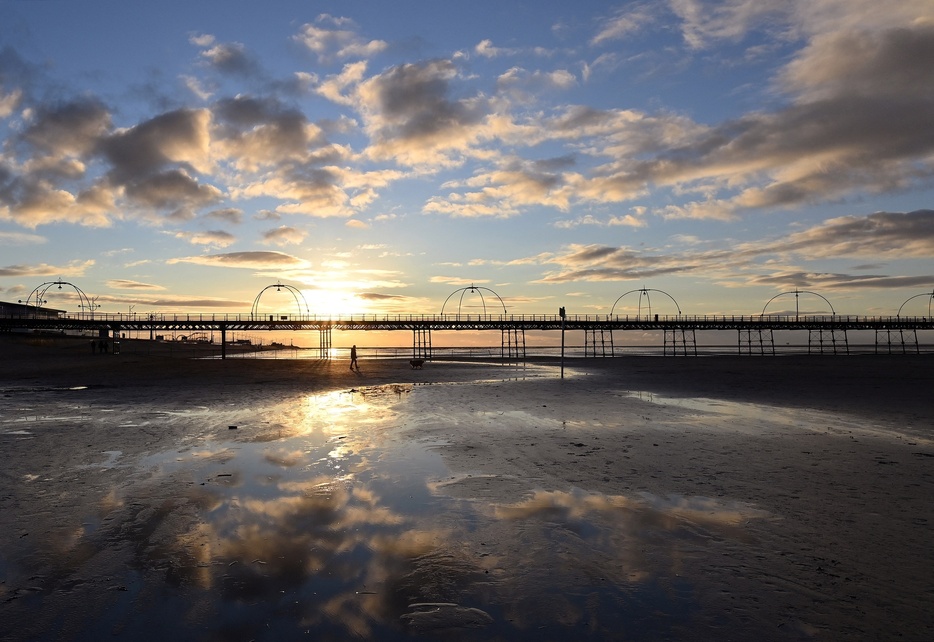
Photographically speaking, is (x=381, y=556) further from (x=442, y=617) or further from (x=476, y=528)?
(x=442, y=617)

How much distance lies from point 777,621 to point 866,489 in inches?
217

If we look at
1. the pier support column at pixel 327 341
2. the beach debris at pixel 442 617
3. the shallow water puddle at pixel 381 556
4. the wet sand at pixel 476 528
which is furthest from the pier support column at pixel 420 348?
the beach debris at pixel 442 617

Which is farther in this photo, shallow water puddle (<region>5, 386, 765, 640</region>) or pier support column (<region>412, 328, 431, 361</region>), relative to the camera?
pier support column (<region>412, 328, 431, 361</region>)

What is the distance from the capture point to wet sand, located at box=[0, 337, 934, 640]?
4711mm

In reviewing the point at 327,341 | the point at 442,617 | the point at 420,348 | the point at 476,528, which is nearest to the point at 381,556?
the point at 476,528

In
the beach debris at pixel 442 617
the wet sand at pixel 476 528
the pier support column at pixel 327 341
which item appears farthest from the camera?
the pier support column at pixel 327 341

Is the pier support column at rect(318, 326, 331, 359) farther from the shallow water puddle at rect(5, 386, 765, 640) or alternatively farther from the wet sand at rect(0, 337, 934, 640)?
the shallow water puddle at rect(5, 386, 765, 640)

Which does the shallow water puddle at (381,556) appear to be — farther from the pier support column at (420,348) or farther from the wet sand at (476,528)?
the pier support column at (420,348)

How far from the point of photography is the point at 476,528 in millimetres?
7074

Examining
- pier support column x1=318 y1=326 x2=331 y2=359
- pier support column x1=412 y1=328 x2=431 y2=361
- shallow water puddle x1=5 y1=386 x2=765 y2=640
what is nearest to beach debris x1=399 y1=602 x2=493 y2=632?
shallow water puddle x1=5 y1=386 x2=765 y2=640

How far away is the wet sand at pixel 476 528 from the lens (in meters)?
4.71

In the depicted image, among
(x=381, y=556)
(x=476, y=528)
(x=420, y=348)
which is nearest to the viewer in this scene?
(x=381, y=556)

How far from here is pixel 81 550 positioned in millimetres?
6312

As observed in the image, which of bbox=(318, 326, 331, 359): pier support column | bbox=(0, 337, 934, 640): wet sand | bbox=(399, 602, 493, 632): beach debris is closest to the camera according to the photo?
bbox=(399, 602, 493, 632): beach debris
